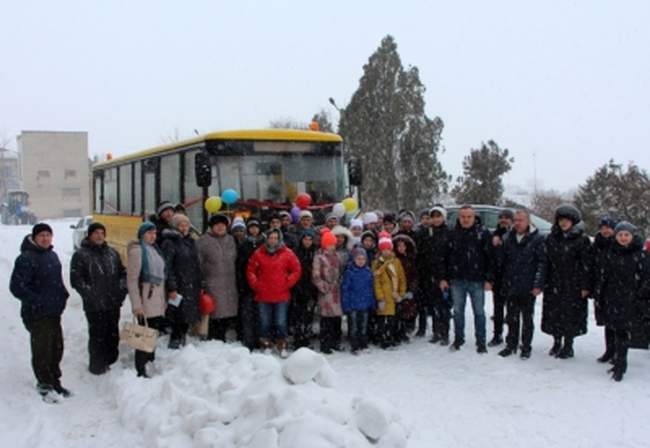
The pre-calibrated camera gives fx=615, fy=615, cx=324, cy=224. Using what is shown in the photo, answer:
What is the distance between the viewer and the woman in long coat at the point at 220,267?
7.88m

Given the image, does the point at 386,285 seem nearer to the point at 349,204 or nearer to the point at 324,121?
the point at 349,204

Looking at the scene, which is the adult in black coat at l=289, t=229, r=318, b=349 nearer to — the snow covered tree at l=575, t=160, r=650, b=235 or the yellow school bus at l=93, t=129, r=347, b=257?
the yellow school bus at l=93, t=129, r=347, b=257

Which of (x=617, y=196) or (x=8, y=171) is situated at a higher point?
(x=8, y=171)

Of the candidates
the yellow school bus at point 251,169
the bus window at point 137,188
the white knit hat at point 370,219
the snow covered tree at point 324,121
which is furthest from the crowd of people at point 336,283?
the snow covered tree at point 324,121

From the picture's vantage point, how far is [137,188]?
12.6 metres

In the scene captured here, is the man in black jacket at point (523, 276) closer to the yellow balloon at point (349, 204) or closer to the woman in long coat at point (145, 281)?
the yellow balloon at point (349, 204)

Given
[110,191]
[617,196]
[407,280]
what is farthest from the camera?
[617,196]

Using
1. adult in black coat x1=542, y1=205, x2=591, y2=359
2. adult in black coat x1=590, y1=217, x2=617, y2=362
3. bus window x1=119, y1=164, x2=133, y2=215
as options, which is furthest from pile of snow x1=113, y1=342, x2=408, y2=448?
bus window x1=119, y1=164, x2=133, y2=215

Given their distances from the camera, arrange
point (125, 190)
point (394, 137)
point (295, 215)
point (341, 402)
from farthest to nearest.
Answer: point (394, 137)
point (125, 190)
point (295, 215)
point (341, 402)

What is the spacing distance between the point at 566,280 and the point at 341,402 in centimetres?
408

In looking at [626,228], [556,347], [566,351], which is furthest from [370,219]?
[626,228]

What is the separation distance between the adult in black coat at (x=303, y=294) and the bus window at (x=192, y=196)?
187cm

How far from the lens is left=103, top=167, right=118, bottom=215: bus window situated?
46.9 feet

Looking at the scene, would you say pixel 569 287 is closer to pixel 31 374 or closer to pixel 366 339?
pixel 366 339
